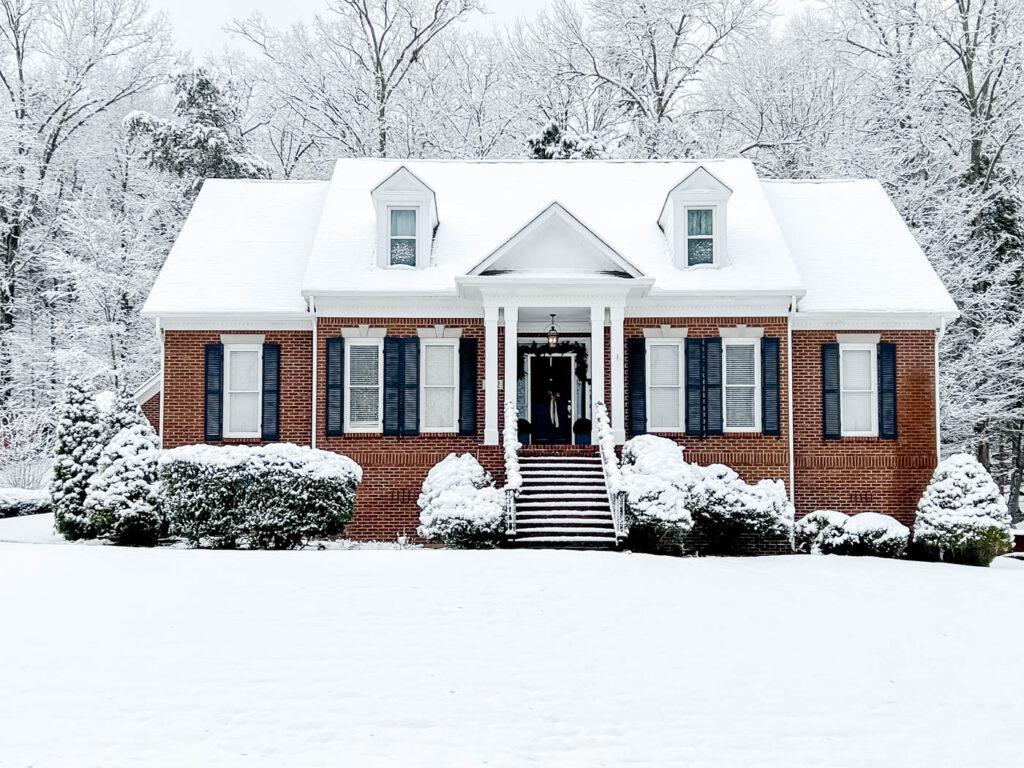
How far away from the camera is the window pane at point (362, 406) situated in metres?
19.8

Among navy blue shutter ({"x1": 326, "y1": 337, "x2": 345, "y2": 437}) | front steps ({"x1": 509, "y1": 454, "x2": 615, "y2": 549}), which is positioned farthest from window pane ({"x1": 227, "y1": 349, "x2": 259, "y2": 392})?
front steps ({"x1": 509, "y1": 454, "x2": 615, "y2": 549})

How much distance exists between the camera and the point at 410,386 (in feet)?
64.6

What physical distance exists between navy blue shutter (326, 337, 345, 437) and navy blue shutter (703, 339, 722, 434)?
666cm

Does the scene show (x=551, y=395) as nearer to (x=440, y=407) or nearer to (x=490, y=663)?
(x=440, y=407)

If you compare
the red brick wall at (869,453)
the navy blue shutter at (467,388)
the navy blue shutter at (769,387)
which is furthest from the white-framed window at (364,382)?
the red brick wall at (869,453)

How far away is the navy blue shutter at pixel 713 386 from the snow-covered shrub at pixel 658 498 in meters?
2.64

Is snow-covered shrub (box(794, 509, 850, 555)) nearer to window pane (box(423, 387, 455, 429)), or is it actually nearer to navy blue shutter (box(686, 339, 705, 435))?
navy blue shutter (box(686, 339, 705, 435))

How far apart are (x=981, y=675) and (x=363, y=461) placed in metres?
11.6

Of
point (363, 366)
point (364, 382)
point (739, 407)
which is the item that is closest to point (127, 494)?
point (364, 382)

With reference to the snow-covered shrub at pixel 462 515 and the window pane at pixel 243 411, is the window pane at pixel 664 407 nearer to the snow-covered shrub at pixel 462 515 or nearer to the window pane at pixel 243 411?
the snow-covered shrub at pixel 462 515

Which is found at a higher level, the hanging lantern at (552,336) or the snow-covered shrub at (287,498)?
the hanging lantern at (552,336)

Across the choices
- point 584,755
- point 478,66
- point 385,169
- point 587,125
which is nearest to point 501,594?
point 584,755

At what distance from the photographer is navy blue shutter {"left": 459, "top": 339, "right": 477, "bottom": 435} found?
1970cm

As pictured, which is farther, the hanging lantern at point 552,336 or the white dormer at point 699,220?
the white dormer at point 699,220
